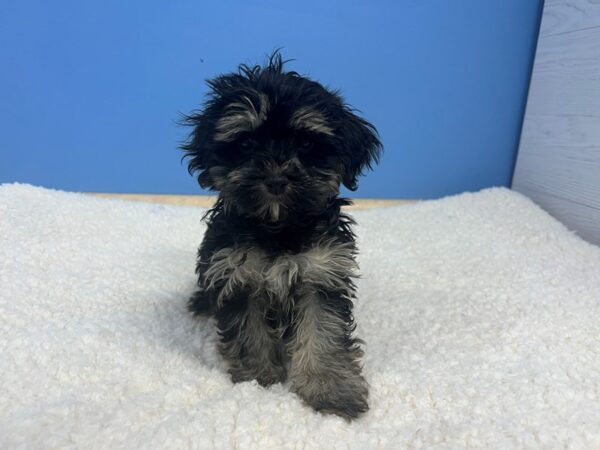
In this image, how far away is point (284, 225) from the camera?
1584mm

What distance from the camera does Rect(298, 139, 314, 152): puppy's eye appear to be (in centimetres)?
156

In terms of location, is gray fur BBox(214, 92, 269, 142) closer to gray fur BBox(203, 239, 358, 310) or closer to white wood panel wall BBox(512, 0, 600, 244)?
gray fur BBox(203, 239, 358, 310)

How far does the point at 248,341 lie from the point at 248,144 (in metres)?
0.70

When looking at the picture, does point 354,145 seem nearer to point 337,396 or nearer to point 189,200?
point 337,396

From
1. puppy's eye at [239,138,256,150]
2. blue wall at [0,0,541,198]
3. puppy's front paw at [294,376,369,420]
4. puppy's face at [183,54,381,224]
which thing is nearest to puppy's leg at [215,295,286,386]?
puppy's front paw at [294,376,369,420]

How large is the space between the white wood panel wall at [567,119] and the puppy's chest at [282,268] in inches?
92.6

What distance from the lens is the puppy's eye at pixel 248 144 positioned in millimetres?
1549

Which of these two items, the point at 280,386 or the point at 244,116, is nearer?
the point at 244,116

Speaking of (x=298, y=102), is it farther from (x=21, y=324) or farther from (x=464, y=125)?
(x=464, y=125)

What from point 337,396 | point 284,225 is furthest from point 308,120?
point 337,396

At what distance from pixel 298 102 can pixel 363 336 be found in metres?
1.06

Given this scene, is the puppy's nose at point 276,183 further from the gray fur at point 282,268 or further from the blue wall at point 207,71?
the blue wall at point 207,71

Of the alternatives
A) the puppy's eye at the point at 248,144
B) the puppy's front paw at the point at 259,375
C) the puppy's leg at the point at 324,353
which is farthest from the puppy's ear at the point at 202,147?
the puppy's front paw at the point at 259,375

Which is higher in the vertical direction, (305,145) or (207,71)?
(207,71)
